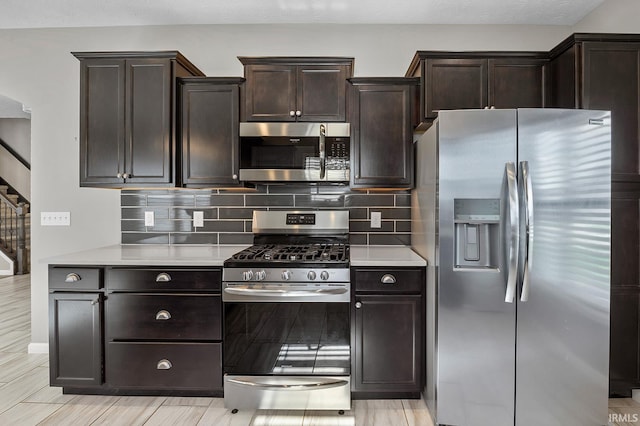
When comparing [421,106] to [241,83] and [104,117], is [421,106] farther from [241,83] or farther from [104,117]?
[104,117]

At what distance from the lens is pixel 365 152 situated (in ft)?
8.71

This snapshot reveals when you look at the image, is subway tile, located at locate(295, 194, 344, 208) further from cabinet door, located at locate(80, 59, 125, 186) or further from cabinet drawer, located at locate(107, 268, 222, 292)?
cabinet door, located at locate(80, 59, 125, 186)

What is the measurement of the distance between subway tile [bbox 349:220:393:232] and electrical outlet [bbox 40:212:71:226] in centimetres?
239

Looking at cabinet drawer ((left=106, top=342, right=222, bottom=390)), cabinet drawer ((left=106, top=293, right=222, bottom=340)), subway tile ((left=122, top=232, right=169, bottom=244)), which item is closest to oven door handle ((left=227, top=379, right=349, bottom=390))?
cabinet drawer ((left=106, top=342, right=222, bottom=390))

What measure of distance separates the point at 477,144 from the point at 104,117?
2492mm

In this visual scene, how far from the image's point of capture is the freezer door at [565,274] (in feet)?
6.34

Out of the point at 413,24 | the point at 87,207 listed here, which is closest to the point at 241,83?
the point at 413,24

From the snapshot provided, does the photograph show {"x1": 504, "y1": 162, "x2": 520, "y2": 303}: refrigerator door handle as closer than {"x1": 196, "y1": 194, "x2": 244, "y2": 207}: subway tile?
Yes

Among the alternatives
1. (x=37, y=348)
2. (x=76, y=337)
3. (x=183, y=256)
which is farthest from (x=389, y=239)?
(x=37, y=348)

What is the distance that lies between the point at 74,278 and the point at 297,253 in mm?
1400

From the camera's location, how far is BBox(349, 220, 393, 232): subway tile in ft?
9.83

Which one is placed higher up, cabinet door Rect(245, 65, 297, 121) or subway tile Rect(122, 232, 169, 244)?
cabinet door Rect(245, 65, 297, 121)

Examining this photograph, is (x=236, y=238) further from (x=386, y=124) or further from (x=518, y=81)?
(x=518, y=81)

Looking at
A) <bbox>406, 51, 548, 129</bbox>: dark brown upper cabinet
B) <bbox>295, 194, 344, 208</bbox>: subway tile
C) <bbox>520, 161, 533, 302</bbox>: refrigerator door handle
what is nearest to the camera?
<bbox>520, 161, 533, 302</bbox>: refrigerator door handle
